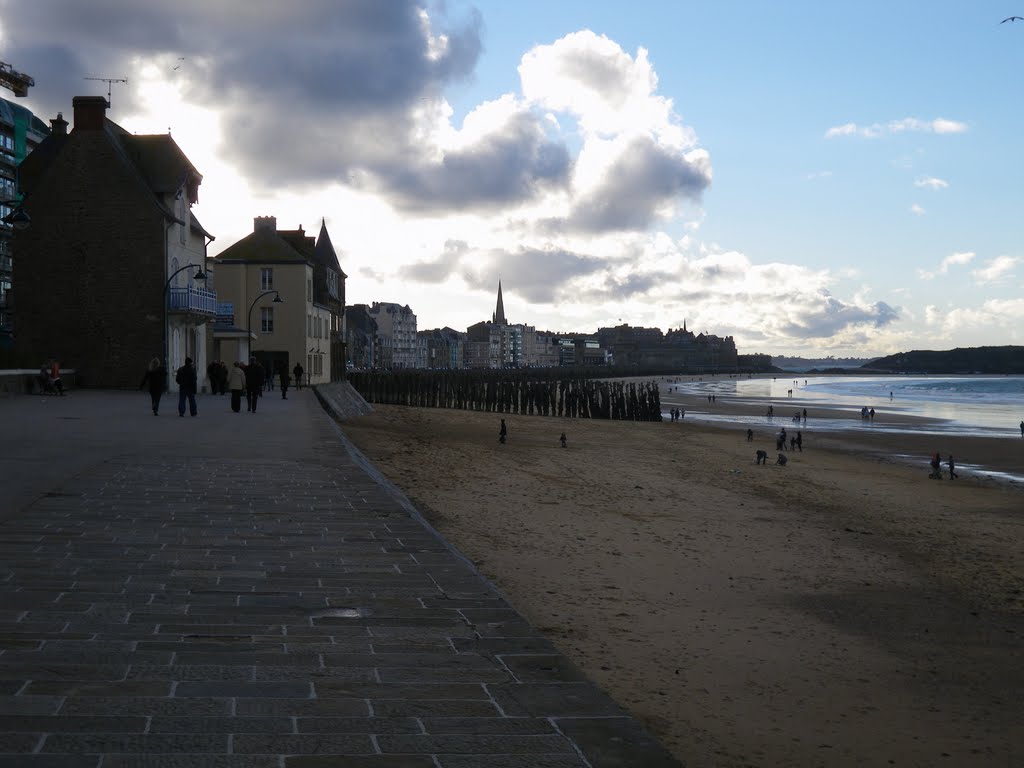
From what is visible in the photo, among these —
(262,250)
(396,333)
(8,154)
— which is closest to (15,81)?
(8,154)

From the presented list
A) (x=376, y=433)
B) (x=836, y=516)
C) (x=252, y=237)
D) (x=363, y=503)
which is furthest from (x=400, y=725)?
(x=252, y=237)

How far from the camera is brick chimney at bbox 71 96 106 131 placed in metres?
33.4

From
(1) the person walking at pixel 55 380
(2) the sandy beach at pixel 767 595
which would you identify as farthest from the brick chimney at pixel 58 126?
(2) the sandy beach at pixel 767 595

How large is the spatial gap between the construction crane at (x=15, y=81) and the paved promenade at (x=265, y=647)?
304 ft

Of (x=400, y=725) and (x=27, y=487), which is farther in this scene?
(x=27, y=487)

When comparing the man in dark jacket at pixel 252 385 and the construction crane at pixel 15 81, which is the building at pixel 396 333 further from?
the man in dark jacket at pixel 252 385

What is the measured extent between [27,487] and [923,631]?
30.0 feet

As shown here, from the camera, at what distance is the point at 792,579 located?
11.0 m

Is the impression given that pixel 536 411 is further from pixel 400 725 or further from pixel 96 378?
pixel 400 725

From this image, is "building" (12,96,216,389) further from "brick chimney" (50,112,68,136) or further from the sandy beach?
the sandy beach

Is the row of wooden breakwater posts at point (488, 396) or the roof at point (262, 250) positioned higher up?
the roof at point (262, 250)

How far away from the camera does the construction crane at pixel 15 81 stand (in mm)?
86875

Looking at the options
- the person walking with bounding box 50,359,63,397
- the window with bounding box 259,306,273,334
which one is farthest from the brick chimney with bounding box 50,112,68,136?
the window with bounding box 259,306,273,334

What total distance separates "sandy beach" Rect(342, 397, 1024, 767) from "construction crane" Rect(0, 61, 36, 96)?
82.0 m
